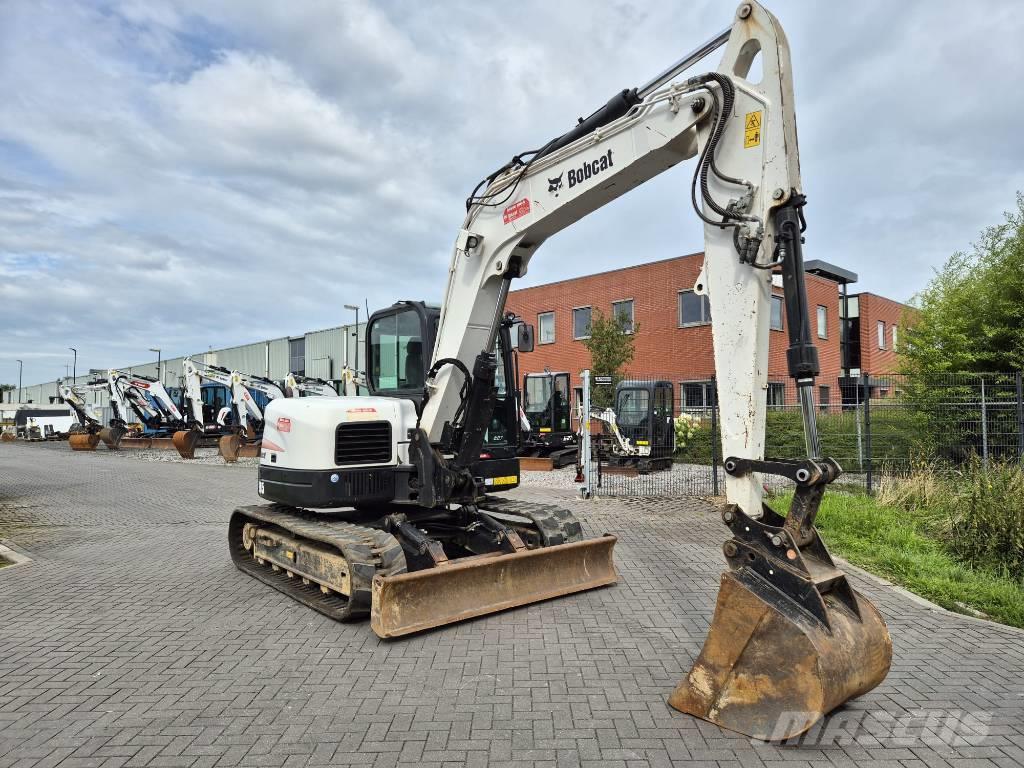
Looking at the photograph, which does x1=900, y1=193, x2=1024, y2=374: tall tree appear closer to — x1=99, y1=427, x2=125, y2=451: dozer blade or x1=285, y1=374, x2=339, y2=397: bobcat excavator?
x1=285, y1=374, x2=339, y2=397: bobcat excavator

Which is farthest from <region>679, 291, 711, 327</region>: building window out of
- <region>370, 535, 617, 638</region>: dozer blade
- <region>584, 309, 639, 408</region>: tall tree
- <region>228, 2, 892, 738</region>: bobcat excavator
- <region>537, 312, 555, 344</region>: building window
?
<region>370, 535, 617, 638</region>: dozer blade

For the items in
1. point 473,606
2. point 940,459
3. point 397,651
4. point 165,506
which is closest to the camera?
point 397,651

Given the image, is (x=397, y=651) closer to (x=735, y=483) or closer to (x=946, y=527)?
(x=735, y=483)

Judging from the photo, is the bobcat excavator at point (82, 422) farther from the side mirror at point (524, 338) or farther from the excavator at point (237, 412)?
the side mirror at point (524, 338)

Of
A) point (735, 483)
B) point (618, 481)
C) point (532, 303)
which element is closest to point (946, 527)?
point (735, 483)

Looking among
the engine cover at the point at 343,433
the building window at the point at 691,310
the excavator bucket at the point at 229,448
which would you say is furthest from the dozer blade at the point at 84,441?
the engine cover at the point at 343,433

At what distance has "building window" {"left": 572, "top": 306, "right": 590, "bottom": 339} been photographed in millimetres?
29141

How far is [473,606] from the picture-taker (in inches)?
215

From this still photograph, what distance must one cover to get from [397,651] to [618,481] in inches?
440

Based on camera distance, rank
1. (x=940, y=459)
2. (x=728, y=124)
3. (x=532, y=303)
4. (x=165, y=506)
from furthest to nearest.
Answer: (x=532, y=303), (x=165, y=506), (x=940, y=459), (x=728, y=124)

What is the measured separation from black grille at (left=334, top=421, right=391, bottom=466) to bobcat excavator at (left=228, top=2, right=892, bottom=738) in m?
0.01

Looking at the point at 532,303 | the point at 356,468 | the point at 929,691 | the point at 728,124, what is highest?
the point at 532,303

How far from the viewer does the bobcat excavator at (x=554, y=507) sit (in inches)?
139

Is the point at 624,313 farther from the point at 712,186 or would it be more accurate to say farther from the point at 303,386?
the point at 712,186
